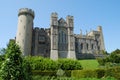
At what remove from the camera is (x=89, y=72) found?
98.2 feet

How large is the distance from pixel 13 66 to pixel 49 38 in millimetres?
47304

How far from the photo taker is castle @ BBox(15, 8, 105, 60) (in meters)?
59.7

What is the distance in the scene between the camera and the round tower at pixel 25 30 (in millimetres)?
58425

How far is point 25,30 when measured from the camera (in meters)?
59.8

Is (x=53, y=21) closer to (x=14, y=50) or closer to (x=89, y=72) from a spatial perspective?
(x=89, y=72)

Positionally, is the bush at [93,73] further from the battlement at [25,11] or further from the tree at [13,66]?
the battlement at [25,11]

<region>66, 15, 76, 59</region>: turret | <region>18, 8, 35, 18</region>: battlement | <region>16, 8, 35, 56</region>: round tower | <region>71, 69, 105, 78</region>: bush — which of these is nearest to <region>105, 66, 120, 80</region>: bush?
<region>71, 69, 105, 78</region>: bush

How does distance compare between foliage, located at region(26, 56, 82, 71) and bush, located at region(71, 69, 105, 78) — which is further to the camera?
foliage, located at region(26, 56, 82, 71)

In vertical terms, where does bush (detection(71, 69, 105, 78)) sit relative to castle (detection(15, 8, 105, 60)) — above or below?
below

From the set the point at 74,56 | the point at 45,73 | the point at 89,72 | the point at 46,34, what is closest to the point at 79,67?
the point at 45,73

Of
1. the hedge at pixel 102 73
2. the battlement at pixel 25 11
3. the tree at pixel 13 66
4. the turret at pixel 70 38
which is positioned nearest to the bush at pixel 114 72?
the hedge at pixel 102 73

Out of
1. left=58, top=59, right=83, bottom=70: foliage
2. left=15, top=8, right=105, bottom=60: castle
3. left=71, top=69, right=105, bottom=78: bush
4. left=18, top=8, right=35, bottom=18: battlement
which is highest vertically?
left=18, top=8, right=35, bottom=18: battlement

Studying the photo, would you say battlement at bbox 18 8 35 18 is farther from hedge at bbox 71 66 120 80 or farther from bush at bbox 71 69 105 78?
bush at bbox 71 69 105 78

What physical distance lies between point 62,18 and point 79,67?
2600cm
